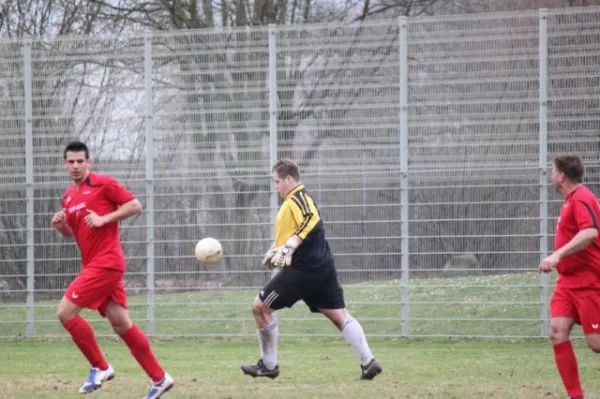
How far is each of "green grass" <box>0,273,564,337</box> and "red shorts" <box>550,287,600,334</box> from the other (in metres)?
5.99

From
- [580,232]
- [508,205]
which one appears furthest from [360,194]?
[580,232]

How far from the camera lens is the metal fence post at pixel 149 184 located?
49.0 ft

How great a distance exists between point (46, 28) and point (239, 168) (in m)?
10.8

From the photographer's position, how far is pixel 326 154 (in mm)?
14695

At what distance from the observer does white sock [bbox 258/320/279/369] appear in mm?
9641

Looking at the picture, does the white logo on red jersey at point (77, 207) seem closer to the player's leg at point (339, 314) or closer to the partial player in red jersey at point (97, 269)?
the partial player in red jersey at point (97, 269)

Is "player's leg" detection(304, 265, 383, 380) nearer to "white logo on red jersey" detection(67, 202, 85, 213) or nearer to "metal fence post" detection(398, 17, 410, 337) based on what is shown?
"white logo on red jersey" detection(67, 202, 85, 213)

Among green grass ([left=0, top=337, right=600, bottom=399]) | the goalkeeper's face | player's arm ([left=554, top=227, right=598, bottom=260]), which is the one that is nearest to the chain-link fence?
green grass ([left=0, top=337, right=600, bottom=399])

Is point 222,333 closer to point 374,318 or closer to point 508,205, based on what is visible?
point 374,318

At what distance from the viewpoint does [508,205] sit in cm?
1427

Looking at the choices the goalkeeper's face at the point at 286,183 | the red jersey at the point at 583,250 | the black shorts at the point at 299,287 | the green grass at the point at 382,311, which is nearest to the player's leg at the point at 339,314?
the black shorts at the point at 299,287

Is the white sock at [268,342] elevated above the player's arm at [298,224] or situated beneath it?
situated beneath

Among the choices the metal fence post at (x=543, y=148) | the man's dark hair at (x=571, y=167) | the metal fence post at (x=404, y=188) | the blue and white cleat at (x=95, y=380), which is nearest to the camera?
the man's dark hair at (x=571, y=167)

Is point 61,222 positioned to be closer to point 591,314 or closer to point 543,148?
point 591,314
